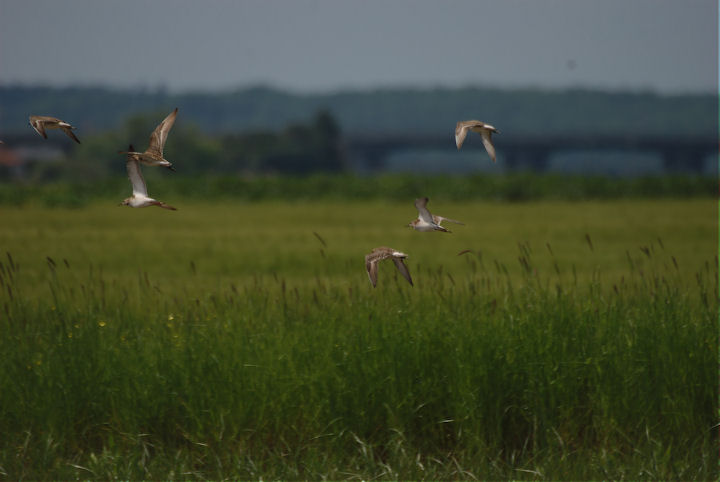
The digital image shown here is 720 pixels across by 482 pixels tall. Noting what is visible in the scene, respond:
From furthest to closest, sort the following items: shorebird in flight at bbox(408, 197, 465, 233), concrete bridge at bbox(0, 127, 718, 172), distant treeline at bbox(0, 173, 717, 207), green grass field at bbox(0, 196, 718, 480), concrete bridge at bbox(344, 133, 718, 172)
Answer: concrete bridge at bbox(344, 133, 718, 172) → concrete bridge at bbox(0, 127, 718, 172) → distant treeline at bbox(0, 173, 717, 207) → green grass field at bbox(0, 196, 718, 480) → shorebird in flight at bbox(408, 197, 465, 233)

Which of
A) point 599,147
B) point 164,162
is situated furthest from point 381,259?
point 599,147

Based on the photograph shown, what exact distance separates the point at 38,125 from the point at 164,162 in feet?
3.34

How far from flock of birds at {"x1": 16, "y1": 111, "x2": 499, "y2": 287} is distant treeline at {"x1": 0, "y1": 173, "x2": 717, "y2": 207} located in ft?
158

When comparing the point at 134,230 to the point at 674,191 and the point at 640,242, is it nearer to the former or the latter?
the point at 640,242

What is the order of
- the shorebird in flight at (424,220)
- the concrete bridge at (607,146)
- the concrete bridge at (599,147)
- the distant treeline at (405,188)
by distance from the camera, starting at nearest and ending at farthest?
the shorebird in flight at (424,220) → the distant treeline at (405,188) → the concrete bridge at (599,147) → the concrete bridge at (607,146)

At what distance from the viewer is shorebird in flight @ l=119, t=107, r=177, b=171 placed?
3598 millimetres

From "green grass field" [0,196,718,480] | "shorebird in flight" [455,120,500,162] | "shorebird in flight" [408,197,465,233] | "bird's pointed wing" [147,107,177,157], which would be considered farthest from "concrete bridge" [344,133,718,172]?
"bird's pointed wing" [147,107,177,157]

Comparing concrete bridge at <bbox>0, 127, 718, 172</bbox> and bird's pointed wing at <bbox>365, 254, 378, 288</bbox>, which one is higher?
concrete bridge at <bbox>0, 127, 718, 172</bbox>

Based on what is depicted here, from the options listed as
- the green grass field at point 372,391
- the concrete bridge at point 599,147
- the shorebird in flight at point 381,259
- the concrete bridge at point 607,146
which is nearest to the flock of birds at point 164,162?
the shorebird in flight at point 381,259

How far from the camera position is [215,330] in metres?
7.28

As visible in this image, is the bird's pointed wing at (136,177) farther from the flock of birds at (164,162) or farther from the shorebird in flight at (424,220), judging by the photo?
the shorebird in flight at (424,220)

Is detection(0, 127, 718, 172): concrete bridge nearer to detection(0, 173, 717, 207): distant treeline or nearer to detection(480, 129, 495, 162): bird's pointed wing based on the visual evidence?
detection(0, 173, 717, 207): distant treeline

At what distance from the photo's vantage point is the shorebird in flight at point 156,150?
142 inches

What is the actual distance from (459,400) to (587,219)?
32.5 m
